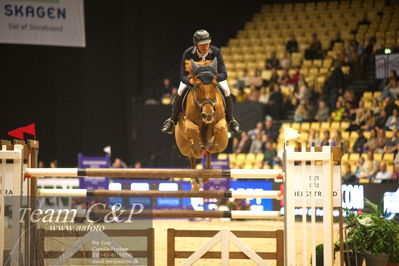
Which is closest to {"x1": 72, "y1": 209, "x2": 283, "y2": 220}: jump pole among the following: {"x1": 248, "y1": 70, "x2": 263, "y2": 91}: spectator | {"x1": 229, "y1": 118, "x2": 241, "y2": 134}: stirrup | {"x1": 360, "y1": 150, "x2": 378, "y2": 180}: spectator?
{"x1": 229, "y1": 118, "x2": 241, "y2": 134}: stirrup

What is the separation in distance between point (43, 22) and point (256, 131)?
5.07m

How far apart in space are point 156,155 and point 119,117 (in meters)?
2.23

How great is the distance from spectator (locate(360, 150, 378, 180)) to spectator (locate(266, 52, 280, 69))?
412 centimetres

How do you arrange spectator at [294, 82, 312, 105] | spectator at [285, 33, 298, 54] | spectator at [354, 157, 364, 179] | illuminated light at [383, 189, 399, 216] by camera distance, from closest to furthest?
illuminated light at [383, 189, 399, 216] → spectator at [354, 157, 364, 179] → spectator at [294, 82, 312, 105] → spectator at [285, 33, 298, 54]

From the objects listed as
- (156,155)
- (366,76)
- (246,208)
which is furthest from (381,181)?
(156,155)

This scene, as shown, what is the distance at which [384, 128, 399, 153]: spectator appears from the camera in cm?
1299

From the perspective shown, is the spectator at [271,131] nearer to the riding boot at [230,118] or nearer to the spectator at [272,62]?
the spectator at [272,62]

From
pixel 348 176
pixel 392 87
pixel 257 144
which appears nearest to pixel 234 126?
pixel 348 176

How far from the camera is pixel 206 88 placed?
263 inches

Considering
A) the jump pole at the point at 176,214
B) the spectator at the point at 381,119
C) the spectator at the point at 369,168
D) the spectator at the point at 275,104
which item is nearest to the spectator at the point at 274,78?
the spectator at the point at 275,104

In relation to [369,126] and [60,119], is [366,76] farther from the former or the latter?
[60,119]

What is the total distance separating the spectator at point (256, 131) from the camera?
1480 cm

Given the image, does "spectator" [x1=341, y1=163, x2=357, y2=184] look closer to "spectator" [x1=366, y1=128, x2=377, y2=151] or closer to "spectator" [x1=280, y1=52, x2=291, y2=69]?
"spectator" [x1=366, y1=128, x2=377, y2=151]

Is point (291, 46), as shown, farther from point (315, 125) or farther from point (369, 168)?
point (369, 168)
